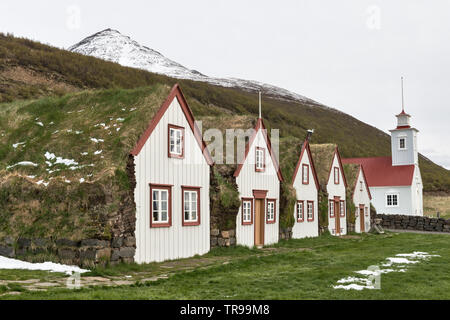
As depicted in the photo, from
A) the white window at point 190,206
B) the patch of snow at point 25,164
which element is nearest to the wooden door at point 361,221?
the white window at point 190,206

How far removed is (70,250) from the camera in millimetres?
14695

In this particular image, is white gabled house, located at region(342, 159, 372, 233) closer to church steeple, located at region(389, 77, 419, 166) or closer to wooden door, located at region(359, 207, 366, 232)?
wooden door, located at region(359, 207, 366, 232)

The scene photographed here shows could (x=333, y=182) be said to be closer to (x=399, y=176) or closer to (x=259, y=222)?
(x=259, y=222)

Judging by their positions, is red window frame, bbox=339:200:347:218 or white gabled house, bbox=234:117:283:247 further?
red window frame, bbox=339:200:347:218

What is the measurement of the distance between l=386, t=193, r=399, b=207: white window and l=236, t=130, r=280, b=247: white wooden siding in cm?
3084

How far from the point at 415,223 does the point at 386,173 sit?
11070 millimetres

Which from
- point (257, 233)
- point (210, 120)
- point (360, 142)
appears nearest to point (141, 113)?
point (210, 120)

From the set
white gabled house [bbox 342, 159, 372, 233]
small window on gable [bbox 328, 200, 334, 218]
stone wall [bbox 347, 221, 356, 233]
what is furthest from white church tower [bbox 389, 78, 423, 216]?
small window on gable [bbox 328, 200, 334, 218]

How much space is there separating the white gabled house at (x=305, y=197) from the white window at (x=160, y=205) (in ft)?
41.8

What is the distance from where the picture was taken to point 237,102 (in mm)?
99375

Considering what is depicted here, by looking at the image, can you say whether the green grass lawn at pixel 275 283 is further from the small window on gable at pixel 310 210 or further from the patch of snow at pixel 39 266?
the small window on gable at pixel 310 210

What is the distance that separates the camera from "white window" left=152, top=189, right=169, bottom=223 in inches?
690

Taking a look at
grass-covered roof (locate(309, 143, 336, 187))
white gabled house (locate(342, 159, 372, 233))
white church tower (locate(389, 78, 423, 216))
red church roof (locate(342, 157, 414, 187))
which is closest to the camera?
grass-covered roof (locate(309, 143, 336, 187))

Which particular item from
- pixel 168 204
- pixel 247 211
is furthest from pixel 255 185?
pixel 168 204
